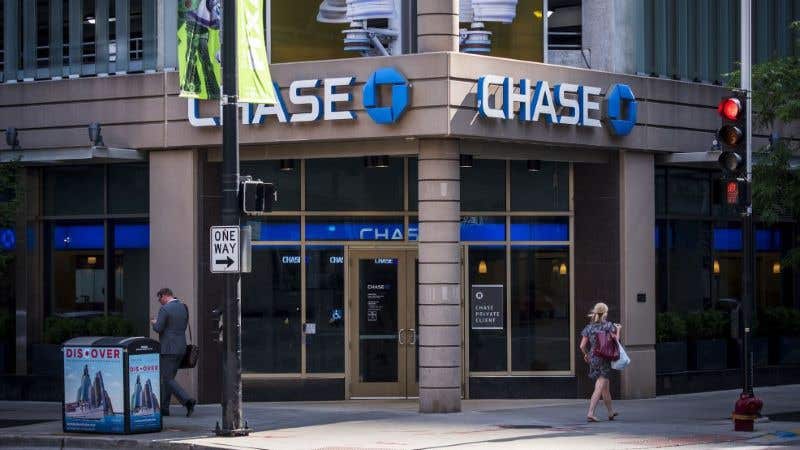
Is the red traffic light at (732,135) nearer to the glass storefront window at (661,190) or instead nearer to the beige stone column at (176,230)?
the glass storefront window at (661,190)

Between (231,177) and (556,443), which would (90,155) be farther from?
(556,443)

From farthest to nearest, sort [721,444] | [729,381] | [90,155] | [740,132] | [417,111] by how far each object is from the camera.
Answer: [729,381], [90,155], [417,111], [740,132], [721,444]

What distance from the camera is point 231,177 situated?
17375 mm

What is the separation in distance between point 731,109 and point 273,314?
27.9 ft

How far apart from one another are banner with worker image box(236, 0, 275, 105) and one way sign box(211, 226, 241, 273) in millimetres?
1648

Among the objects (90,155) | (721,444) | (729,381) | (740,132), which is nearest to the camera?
(721,444)

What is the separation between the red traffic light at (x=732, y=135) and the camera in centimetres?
1839

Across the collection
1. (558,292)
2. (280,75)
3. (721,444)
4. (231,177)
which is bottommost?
(721,444)

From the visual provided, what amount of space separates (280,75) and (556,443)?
7.69 m

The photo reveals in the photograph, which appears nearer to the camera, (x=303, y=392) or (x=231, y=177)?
(x=231, y=177)

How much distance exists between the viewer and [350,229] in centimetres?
2320

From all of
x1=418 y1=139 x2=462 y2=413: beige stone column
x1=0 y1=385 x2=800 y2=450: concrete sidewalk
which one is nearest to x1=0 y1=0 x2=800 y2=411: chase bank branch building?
x1=418 y1=139 x2=462 y2=413: beige stone column

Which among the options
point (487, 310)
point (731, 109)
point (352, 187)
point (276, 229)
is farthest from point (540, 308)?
point (731, 109)

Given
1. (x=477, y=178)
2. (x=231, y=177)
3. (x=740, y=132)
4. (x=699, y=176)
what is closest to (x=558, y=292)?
(x=477, y=178)
